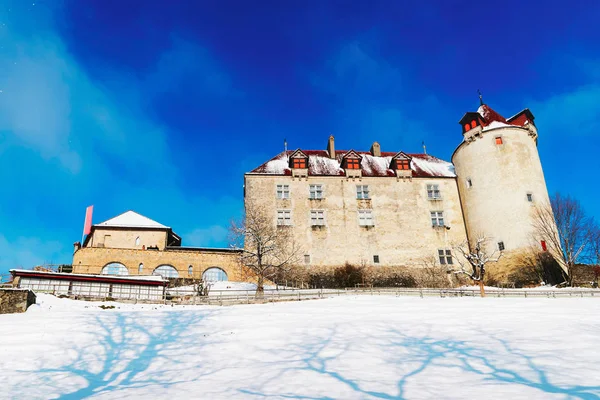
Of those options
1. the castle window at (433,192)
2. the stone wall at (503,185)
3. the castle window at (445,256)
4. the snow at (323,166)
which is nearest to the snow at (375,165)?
the snow at (323,166)

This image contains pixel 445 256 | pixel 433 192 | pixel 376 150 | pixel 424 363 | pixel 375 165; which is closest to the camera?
pixel 424 363

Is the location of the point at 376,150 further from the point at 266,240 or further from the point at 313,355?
the point at 313,355

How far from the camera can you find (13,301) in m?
22.2

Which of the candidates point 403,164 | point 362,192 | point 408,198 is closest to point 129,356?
point 362,192

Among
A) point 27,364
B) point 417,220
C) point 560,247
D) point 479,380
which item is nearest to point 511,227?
point 560,247

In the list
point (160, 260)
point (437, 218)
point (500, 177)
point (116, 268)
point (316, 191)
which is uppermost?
point (316, 191)

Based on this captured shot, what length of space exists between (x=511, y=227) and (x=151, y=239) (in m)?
33.4

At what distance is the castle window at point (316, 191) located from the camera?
43.9 m

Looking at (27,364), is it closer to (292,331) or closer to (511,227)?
(292,331)

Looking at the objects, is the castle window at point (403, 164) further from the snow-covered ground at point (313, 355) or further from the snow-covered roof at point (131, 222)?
the snow-covered ground at point (313, 355)

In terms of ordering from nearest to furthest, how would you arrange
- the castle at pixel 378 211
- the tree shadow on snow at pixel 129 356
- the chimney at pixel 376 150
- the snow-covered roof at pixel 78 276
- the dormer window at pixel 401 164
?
the tree shadow on snow at pixel 129 356, the snow-covered roof at pixel 78 276, the castle at pixel 378 211, the dormer window at pixel 401 164, the chimney at pixel 376 150

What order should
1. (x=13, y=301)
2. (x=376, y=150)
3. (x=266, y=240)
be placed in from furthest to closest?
(x=376, y=150)
(x=266, y=240)
(x=13, y=301)

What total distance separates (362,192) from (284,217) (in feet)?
27.9

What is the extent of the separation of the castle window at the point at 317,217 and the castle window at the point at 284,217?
2.16 meters
